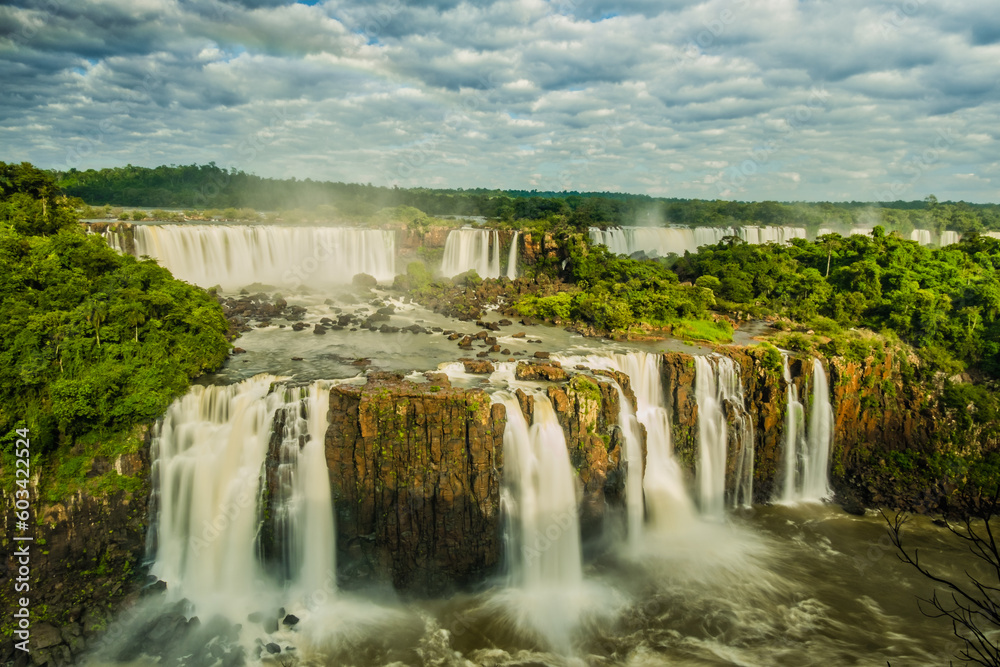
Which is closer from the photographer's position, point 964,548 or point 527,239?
point 964,548

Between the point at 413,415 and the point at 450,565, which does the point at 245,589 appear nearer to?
the point at 450,565

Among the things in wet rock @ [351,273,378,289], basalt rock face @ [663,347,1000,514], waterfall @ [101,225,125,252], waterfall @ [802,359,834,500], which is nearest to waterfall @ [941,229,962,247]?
basalt rock face @ [663,347,1000,514]

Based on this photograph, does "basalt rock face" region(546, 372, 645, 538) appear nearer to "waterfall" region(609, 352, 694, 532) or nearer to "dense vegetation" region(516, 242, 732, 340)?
"waterfall" region(609, 352, 694, 532)

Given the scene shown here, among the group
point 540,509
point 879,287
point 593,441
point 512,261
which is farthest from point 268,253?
point 879,287

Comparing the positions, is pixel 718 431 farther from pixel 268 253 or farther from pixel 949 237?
pixel 949 237

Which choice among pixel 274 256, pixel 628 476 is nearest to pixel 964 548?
pixel 628 476
